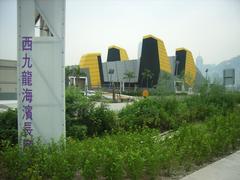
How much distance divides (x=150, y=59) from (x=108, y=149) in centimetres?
6099

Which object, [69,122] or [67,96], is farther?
[67,96]

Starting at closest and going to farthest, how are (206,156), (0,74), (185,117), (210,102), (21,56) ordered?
(21,56)
(206,156)
(185,117)
(210,102)
(0,74)

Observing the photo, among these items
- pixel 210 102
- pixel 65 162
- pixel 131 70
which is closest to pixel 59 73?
pixel 65 162

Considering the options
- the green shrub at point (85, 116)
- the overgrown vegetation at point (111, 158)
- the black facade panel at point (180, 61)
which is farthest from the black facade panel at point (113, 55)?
the overgrown vegetation at point (111, 158)

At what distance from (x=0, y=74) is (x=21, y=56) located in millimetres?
29000

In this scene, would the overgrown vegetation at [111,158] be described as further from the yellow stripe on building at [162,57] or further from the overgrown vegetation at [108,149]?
the yellow stripe on building at [162,57]

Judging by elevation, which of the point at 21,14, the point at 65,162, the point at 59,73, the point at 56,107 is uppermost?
the point at 21,14

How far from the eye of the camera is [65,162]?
3.90 metres

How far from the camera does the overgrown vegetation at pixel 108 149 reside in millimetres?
4051

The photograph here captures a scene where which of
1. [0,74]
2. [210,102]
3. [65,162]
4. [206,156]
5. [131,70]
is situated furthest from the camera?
[131,70]

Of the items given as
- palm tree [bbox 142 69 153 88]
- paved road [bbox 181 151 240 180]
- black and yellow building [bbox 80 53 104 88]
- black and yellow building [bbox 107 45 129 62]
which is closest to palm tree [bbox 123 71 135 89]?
palm tree [bbox 142 69 153 88]

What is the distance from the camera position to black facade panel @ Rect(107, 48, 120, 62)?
261 feet

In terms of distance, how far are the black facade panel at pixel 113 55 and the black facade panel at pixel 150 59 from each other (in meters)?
15.2

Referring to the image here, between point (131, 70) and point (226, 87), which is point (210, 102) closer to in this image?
point (226, 87)
